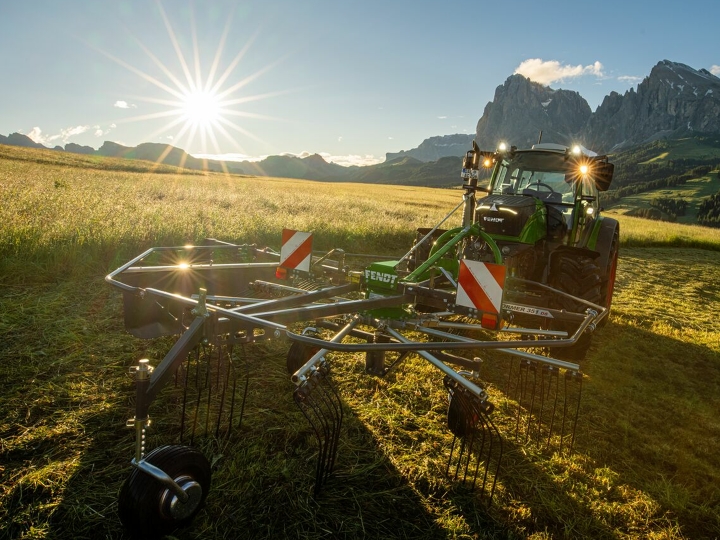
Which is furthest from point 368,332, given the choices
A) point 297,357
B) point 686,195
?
point 686,195

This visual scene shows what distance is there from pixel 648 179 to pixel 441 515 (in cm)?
16909

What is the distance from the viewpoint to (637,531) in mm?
2711

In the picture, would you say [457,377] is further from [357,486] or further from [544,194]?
[544,194]

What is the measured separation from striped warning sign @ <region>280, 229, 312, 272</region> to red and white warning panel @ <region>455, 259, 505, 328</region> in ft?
4.94

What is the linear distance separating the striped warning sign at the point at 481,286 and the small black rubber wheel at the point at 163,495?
198 centimetres

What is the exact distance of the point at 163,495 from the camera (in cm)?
227

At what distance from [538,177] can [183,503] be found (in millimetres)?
6584

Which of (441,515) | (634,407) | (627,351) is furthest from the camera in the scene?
(627,351)

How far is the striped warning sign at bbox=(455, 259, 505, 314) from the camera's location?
115 inches

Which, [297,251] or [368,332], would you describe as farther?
[297,251]

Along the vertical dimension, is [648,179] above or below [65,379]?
above

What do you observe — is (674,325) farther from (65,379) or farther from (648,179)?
(648,179)

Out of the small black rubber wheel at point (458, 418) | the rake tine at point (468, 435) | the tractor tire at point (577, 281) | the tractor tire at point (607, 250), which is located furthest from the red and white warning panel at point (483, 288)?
the tractor tire at point (607, 250)

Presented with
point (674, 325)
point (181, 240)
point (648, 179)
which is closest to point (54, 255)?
point (181, 240)
